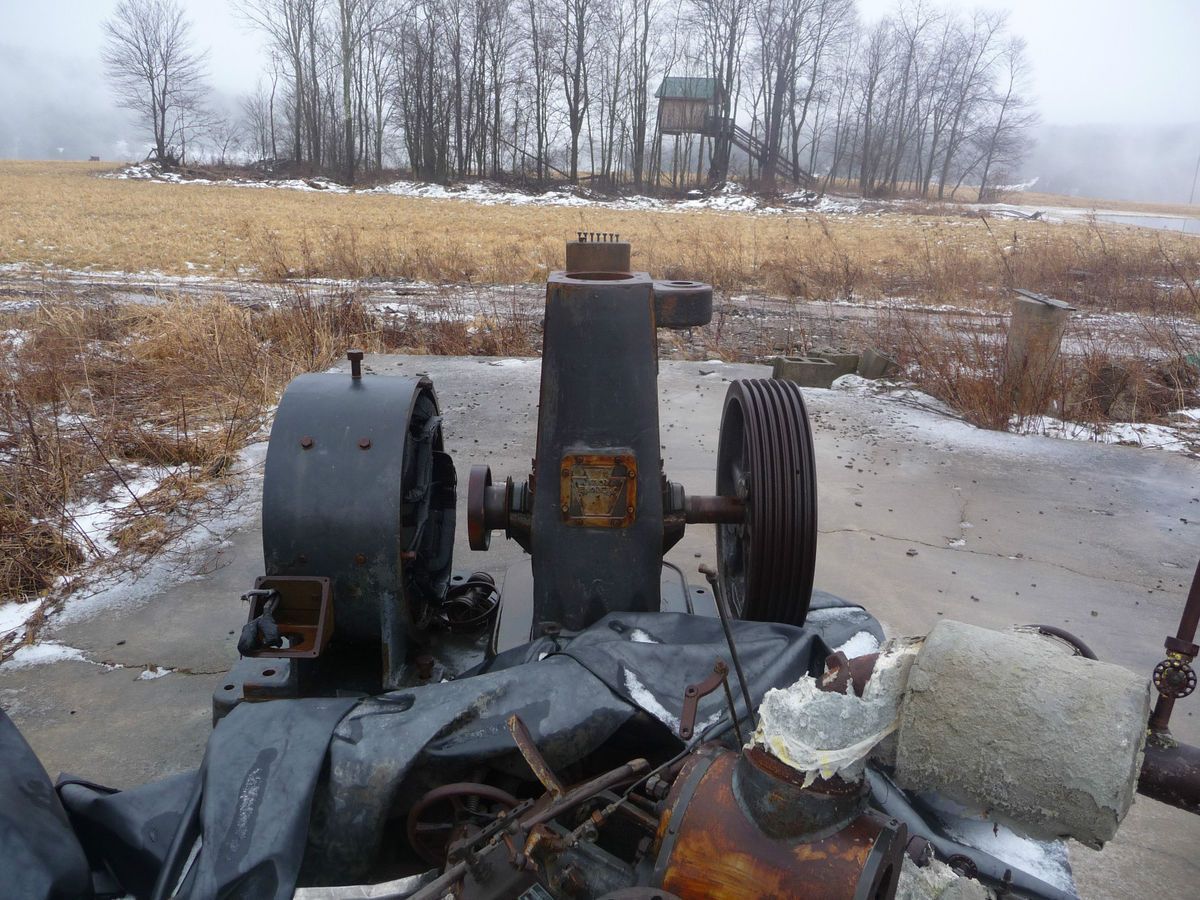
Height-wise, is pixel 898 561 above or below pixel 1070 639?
below

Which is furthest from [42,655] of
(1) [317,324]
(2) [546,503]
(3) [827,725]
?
(1) [317,324]

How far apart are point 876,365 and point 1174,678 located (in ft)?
21.9

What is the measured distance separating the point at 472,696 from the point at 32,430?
3.40 metres

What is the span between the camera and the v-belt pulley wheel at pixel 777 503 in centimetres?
243

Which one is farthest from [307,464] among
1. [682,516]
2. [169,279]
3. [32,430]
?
[169,279]

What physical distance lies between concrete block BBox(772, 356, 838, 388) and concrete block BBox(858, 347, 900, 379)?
0.63 metres

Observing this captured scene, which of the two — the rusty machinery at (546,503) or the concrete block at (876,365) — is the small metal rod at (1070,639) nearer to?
the rusty machinery at (546,503)

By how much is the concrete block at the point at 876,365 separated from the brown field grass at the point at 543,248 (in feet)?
12.5

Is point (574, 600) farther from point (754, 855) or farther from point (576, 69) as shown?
point (576, 69)

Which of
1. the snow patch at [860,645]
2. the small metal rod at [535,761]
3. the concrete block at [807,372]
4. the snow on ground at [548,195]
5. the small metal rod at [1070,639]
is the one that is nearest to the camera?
the small metal rod at [535,761]

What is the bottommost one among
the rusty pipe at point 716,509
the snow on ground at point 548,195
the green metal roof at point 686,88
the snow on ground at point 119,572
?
the snow on ground at point 119,572

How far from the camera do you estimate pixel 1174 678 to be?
145 centimetres

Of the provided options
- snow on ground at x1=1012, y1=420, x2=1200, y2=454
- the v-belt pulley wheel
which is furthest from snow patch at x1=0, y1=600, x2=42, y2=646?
snow on ground at x1=1012, y1=420, x2=1200, y2=454

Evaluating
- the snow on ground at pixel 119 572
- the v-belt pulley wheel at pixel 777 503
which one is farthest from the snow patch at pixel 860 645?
the snow on ground at pixel 119 572
